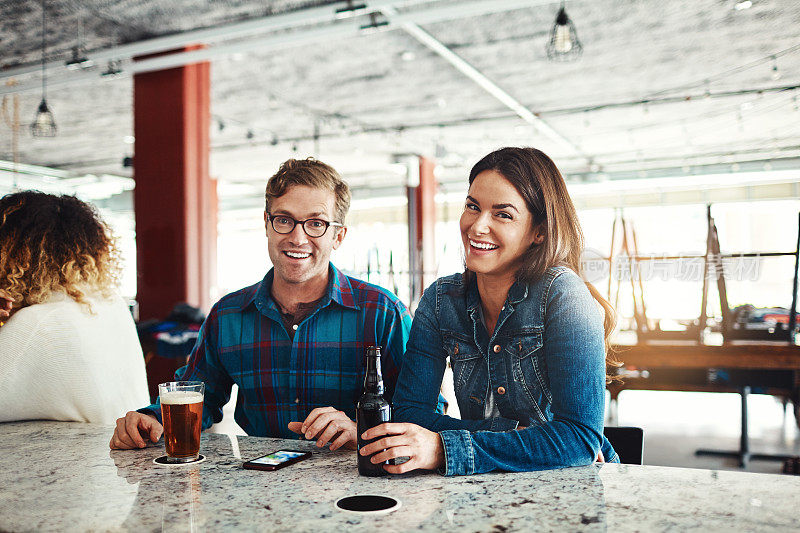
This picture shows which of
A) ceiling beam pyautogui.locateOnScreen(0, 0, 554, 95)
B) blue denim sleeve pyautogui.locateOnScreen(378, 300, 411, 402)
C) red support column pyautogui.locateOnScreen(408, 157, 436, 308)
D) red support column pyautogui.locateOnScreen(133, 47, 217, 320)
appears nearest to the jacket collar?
blue denim sleeve pyautogui.locateOnScreen(378, 300, 411, 402)

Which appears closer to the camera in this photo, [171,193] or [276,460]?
[276,460]

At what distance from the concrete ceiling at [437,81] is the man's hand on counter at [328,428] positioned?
12.0 ft

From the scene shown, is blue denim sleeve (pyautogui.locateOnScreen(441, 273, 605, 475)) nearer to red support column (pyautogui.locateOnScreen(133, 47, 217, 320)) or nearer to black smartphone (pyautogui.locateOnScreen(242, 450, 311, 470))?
black smartphone (pyautogui.locateOnScreen(242, 450, 311, 470))

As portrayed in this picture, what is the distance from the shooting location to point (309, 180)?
187 centimetres

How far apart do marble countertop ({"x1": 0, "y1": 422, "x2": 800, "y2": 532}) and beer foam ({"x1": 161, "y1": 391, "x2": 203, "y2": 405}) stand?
12 centimetres

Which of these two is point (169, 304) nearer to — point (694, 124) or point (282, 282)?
point (282, 282)

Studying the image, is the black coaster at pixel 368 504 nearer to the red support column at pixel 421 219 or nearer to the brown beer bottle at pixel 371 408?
the brown beer bottle at pixel 371 408

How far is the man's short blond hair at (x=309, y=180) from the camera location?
6.13 ft

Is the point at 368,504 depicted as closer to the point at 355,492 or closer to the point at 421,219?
the point at 355,492

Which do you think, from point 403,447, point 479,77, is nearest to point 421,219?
point 479,77

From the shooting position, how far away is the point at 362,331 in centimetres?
186

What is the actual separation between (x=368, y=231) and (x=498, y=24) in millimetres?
11059

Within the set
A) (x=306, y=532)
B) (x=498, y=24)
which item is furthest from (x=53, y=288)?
(x=498, y=24)

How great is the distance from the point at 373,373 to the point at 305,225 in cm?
75
